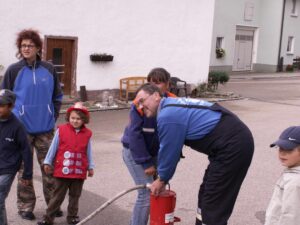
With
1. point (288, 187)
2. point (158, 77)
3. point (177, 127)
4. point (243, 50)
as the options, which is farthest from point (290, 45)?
point (288, 187)

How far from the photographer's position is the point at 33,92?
195 inches

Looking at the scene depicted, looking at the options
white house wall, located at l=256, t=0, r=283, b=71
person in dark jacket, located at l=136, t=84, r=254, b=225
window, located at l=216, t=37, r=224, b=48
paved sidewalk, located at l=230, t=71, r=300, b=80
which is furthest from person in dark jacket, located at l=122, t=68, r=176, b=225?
white house wall, located at l=256, t=0, r=283, b=71

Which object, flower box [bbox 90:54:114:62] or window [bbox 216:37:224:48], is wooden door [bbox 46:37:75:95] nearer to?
flower box [bbox 90:54:114:62]

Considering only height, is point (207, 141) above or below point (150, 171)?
above

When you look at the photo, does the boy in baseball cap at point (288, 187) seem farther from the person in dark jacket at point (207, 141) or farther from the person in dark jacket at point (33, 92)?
the person in dark jacket at point (33, 92)

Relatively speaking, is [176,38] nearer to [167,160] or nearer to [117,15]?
[117,15]

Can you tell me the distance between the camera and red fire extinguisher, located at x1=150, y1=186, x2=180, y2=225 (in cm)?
384

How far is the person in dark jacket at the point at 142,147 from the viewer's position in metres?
4.06

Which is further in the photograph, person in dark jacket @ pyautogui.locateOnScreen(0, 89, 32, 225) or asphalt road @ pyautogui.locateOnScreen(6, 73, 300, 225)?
asphalt road @ pyautogui.locateOnScreen(6, 73, 300, 225)

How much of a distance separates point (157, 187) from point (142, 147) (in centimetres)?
45

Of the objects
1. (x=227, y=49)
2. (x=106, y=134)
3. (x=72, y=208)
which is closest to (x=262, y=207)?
(x=72, y=208)

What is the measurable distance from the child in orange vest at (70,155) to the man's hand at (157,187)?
1.18m

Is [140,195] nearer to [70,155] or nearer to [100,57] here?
[70,155]

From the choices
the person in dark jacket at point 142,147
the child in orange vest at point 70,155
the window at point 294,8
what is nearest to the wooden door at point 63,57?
the child in orange vest at point 70,155
